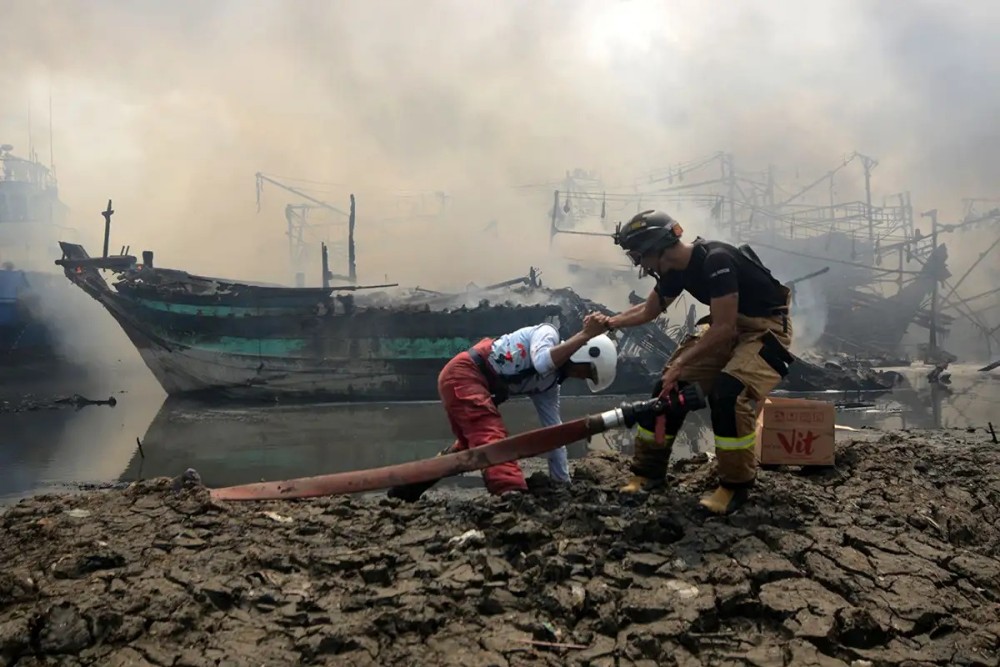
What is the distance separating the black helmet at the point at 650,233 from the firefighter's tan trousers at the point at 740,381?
607 millimetres

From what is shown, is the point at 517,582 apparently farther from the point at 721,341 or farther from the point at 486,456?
the point at 721,341

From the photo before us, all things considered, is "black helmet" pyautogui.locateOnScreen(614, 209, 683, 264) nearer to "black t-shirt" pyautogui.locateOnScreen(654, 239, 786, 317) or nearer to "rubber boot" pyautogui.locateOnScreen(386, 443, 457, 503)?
"black t-shirt" pyautogui.locateOnScreen(654, 239, 786, 317)

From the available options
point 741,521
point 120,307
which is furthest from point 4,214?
point 741,521

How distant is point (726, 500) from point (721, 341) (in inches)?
32.4

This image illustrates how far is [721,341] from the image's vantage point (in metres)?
3.66

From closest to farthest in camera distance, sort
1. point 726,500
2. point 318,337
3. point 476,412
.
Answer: point 726,500 → point 476,412 → point 318,337

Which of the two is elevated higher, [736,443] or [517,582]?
[736,443]

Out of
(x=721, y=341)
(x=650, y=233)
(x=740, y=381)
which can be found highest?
(x=650, y=233)

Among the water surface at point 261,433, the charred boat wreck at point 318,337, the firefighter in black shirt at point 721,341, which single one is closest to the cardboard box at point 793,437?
the firefighter in black shirt at point 721,341

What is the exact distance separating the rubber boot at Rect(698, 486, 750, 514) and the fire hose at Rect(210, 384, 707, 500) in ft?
1.52

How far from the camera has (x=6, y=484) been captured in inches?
316

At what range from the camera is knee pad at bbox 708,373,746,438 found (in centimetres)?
363

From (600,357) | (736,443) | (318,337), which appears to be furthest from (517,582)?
(318,337)

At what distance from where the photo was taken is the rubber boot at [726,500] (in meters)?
3.53
